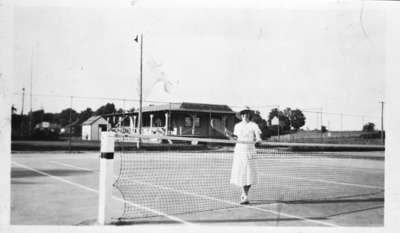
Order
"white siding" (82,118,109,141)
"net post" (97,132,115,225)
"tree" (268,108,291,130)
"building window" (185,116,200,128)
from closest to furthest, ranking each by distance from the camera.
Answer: "net post" (97,132,115,225)
"tree" (268,108,291,130)
"building window" (185,116,200,128)
"white siding" (82,118,109,141)

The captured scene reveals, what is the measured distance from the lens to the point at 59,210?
5.90 m

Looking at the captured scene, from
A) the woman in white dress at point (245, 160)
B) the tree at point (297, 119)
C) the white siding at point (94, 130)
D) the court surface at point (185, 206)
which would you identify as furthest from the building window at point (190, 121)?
the woman in white dress at point (245, 160)

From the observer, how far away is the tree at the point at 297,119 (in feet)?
121

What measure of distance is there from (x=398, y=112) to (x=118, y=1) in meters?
5.07

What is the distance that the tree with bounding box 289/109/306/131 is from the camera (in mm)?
36906

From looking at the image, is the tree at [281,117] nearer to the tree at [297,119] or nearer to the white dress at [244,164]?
the tree at [297,119]

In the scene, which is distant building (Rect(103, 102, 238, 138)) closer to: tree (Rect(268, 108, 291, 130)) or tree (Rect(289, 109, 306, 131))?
tree (Rect(268, 108, 291, 130))

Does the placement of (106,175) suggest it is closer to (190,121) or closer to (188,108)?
(188,108)

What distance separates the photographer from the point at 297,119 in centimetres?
3741

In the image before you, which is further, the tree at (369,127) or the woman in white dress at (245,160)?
the tree at (369,127)

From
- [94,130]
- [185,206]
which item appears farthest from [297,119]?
[185,206]

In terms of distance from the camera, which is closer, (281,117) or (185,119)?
(281,117)

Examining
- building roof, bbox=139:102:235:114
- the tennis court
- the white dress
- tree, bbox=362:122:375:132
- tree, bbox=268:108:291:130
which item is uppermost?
building roof, bbox=139:102:235:114

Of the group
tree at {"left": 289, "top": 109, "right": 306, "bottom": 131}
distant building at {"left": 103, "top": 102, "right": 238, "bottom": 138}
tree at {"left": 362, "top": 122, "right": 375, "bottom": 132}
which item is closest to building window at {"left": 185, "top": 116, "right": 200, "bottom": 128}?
distant building at {"left": 103, "top": 102, "right": 238, "bottom": 138}
